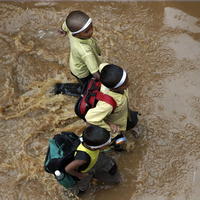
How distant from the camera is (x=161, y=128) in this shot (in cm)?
435

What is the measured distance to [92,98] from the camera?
136 inches

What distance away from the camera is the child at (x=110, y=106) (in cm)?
320

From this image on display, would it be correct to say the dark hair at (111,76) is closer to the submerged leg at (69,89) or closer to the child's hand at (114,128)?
the child's hand at (114,128)

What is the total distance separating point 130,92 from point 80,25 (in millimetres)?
1491

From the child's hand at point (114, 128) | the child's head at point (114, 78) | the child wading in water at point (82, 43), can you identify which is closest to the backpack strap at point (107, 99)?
the child's head at point (114, 78)

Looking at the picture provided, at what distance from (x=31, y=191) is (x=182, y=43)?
312cm

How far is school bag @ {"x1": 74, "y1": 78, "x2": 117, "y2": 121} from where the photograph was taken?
3297 mm

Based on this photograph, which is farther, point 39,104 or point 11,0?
point 11,0

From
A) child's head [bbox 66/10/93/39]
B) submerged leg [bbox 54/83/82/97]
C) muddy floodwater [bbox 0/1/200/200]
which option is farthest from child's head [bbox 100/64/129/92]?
submerged leg [bbox 54/83/82/97]

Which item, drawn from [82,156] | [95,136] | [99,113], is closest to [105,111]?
[99,113]

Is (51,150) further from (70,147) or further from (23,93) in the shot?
(23,93)

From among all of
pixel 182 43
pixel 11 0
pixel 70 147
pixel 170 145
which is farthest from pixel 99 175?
pixel 11 0

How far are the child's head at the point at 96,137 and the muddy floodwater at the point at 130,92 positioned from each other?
1086mm

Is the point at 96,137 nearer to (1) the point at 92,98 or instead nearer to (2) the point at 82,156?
(2) the point at 82,156
